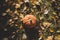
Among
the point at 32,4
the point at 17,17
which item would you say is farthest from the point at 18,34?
the point at 32,4

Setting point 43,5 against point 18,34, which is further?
point 43,5

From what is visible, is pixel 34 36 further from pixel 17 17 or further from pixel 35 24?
pixel 17 17

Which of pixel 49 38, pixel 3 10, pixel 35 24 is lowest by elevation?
pixel 49 38

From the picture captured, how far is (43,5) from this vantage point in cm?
402

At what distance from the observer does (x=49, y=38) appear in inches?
146

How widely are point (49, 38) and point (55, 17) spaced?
1.42 feet

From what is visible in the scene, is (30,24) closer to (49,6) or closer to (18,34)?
(18,34)

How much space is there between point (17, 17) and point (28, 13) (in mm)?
202

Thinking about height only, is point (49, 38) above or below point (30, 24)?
below

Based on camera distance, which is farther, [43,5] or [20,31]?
[43,5]

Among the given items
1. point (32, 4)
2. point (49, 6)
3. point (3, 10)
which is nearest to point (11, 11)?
point (3, 10)

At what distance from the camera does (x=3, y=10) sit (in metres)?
3.97

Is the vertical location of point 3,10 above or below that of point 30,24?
above

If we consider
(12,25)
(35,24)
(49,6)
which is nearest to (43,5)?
(49,6)
